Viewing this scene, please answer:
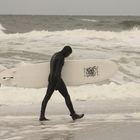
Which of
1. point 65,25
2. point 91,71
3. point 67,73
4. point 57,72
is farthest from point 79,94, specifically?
point 65,25

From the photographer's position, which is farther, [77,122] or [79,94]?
[79,94]

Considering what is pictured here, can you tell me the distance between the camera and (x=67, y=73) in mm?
9680

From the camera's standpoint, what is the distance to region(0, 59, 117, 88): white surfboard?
982 centimetres

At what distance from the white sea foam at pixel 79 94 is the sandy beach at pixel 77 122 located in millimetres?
697

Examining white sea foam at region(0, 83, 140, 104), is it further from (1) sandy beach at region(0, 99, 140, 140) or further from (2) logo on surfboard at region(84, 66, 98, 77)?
(2) logo on surfboard at region(84, 66, 98, 77)

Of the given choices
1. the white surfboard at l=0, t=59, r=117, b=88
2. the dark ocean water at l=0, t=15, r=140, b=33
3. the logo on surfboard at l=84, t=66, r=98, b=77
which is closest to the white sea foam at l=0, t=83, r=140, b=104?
the white surfboard at l=0, t=59, r=117, b=88

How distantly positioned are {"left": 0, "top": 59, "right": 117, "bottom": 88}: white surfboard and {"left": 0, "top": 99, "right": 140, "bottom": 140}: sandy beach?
53 centimetres

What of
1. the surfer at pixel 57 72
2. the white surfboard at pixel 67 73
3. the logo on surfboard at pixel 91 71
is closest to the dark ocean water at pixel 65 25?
the white surfboard at pixel 67 73

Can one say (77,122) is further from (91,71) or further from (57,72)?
(91,71)

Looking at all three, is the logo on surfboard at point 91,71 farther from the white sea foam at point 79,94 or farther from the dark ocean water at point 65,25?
the dark ocean water at point 65,25

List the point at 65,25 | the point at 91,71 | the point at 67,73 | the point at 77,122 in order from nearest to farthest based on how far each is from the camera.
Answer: the point at 77,122
the point at 67,73
the point at 91,71
the point at 65,25

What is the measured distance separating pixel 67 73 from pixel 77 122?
77.9 inches

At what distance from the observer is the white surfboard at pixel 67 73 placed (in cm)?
982

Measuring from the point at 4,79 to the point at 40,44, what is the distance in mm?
11972
